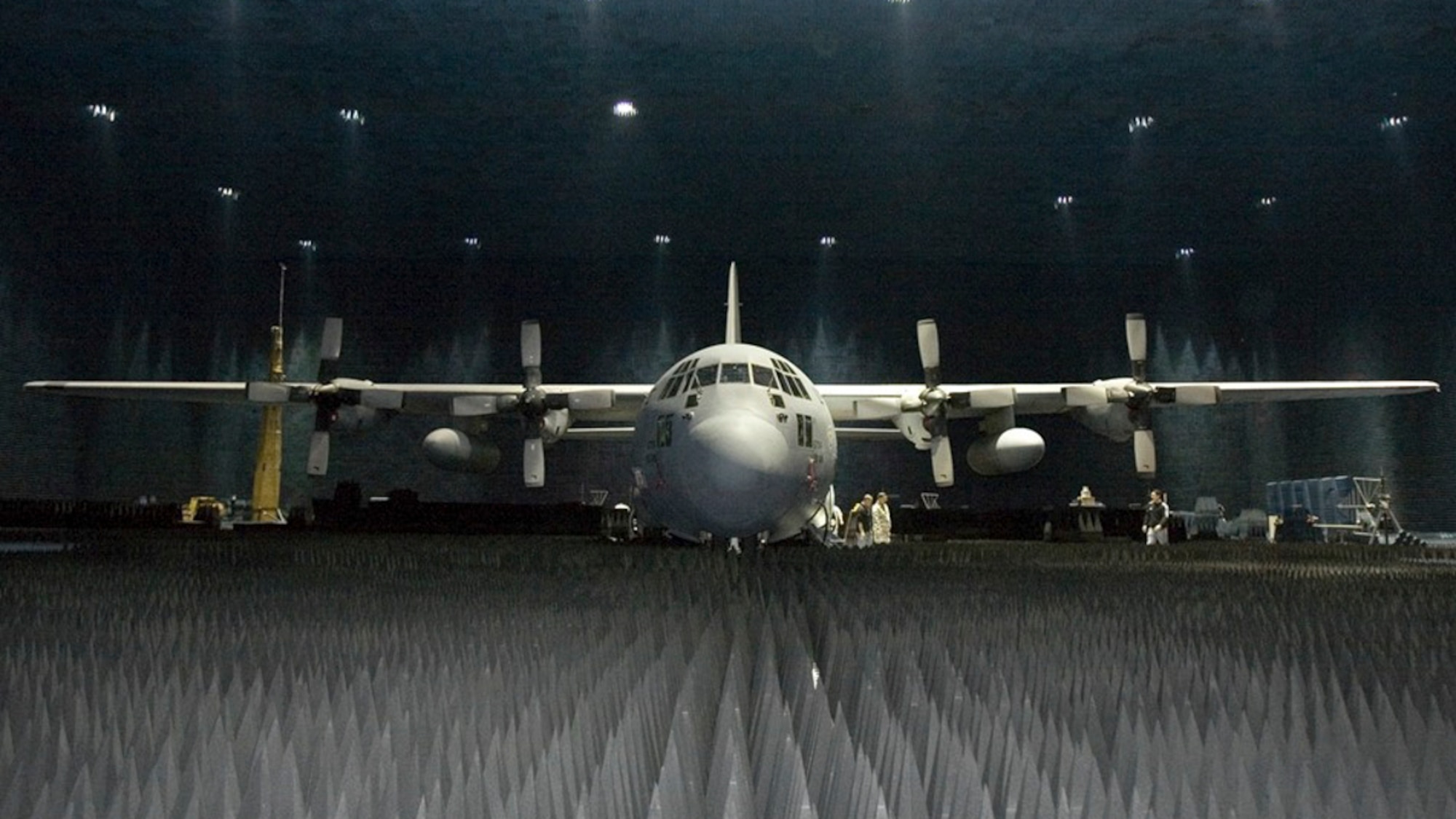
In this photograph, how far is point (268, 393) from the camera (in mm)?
21234

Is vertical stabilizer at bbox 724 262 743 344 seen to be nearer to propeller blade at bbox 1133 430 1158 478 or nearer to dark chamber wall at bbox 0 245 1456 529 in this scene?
propeller blade at bbox 1133 430 1158 478

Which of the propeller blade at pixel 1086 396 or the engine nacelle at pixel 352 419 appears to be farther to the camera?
the engine nacelle at pixel 352 419

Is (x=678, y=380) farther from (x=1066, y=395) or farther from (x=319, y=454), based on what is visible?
(x=1066, y=395)

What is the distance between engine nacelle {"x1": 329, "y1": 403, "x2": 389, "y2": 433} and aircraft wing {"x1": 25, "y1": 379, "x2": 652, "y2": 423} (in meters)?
0.20

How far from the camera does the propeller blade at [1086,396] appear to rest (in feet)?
72.2

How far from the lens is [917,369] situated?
4100 centimetres

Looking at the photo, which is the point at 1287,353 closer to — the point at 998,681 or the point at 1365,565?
the point at 1365,565

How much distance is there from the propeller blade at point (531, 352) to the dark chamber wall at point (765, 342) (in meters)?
17.5

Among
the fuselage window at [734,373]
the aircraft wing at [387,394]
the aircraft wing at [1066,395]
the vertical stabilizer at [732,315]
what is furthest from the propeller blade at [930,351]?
the fuselage window at [734,373]

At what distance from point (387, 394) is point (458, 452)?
206 cm

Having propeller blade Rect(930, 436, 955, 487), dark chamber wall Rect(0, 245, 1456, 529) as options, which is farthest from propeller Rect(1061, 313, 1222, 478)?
dark chamber wall Rect(0, 245, 1456, 529)

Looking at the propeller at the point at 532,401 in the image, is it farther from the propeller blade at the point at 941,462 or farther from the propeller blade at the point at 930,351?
the propeller blade at the point at 941,462

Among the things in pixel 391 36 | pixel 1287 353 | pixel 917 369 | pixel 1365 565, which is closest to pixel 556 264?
pixel 917 369

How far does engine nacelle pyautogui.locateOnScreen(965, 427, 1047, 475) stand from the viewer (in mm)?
21438
